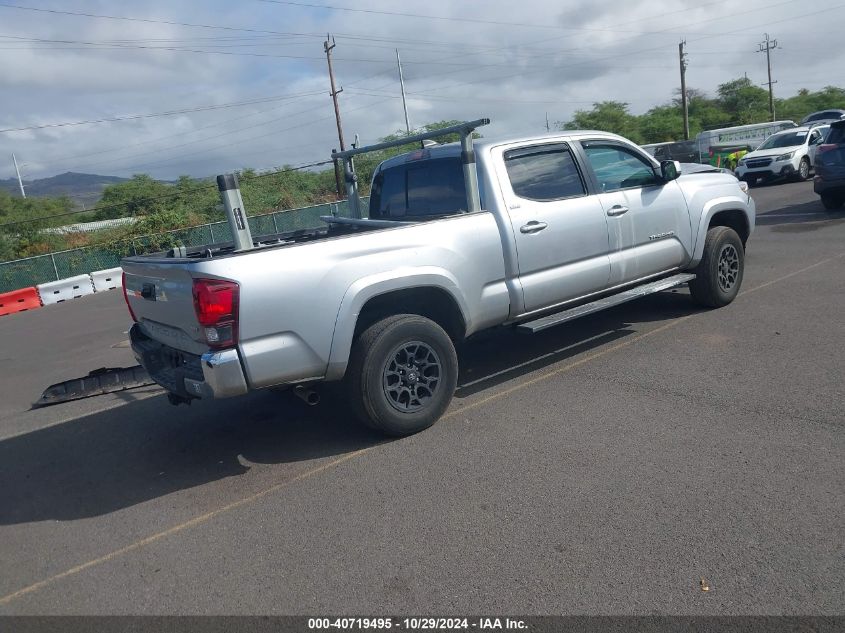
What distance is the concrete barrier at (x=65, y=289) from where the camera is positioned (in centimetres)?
1891

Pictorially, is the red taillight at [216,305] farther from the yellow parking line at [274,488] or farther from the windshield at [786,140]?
the windshield at [786,140]

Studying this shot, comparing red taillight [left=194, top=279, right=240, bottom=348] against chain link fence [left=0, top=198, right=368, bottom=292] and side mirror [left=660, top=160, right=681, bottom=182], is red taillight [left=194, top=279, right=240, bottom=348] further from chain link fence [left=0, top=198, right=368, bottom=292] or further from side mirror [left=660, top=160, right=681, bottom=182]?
chain link fence [left=0, top=198, right=368, bottom=292]

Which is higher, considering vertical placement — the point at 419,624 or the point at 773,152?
the point at 773,152

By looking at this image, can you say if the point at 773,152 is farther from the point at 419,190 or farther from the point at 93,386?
the point at 93,386

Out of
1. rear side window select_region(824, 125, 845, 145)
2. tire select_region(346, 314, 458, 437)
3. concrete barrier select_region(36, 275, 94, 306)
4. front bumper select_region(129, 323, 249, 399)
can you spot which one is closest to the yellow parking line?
tire select_region(346, 314, 458, 437)

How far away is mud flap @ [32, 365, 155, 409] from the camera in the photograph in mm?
7219

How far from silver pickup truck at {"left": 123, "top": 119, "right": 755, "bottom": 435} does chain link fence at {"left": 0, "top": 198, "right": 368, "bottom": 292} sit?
1473cm

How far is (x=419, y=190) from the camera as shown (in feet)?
20.5

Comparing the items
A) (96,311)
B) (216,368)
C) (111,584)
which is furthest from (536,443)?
(96,311)

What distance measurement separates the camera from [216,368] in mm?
4168

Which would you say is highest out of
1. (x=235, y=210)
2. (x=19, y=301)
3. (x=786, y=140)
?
(x=235, y=210)

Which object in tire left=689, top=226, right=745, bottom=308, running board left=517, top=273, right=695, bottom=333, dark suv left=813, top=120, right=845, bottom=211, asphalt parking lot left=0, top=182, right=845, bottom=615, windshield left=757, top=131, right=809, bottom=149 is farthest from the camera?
windshield left=757, top=131, right=809, bottom=149

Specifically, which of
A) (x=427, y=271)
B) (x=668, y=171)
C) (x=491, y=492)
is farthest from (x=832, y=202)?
(x=491, y=492)

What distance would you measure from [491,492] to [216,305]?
190 cm
